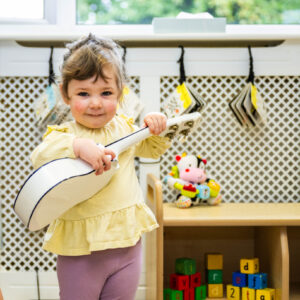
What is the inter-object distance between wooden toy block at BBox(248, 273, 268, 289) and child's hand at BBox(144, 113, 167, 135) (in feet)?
2.33

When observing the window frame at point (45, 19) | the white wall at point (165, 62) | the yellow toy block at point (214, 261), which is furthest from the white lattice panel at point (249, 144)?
the window frame at point (45, 19)

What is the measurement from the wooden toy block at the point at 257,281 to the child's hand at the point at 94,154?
0.79 metres

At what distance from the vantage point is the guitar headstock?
3.63 ft

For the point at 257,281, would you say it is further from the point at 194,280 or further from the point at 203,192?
the point at 203,192

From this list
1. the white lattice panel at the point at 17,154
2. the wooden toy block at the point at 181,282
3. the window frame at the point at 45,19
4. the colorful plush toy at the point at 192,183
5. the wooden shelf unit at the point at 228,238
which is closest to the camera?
the wooden shelf unit at the point at 228,238

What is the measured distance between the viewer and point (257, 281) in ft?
4.98

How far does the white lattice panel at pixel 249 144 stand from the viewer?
178 centimetres

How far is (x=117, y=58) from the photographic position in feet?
3.58

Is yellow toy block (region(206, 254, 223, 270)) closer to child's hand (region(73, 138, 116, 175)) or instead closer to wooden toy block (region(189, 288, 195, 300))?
wooden toy block (region(189, 288, 195, 300))

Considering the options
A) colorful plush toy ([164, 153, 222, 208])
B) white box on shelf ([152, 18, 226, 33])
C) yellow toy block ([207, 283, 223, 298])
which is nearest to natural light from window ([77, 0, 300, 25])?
white box on shelf ([152, 18, 226, 33])

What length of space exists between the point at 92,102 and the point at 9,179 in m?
0.87

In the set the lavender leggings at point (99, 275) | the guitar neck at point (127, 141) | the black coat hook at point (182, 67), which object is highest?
the black coat hook at point (182, 67)

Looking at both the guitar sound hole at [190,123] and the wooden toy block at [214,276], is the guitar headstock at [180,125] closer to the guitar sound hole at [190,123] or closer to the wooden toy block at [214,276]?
the guitar sound hole at [190,123]

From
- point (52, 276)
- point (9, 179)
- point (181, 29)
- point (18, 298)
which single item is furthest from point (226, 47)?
point (18, 298)
